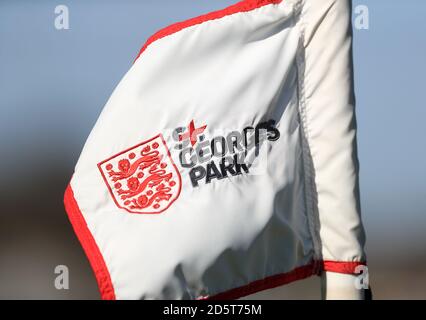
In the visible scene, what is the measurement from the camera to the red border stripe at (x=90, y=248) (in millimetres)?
1329

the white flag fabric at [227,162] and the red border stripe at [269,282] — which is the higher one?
the white flag fabric at [227,162]

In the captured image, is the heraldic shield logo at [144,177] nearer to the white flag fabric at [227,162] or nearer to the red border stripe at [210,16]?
the white flag fabric at [227,162]

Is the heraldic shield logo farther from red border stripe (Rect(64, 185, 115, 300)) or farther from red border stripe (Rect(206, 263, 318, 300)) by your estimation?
red border stripe (Rect(206, 263, 318, 300))

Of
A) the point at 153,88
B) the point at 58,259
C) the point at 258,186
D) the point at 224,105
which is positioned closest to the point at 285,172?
the point at 258,186

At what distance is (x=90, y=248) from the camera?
1351 mm

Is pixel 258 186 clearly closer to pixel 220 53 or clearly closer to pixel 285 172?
pixel 285 172

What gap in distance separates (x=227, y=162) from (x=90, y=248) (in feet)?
0.93

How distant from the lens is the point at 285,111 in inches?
57.9

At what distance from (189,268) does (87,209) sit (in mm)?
205

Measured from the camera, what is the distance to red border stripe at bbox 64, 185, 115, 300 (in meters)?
1.33

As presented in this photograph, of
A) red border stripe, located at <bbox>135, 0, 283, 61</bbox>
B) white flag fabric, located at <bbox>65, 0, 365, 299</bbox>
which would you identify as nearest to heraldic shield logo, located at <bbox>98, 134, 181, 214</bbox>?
white flag fabric, located at <bbox>65, 0, 365, 299</bbox>

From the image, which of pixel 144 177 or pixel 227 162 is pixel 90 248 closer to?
pixel 144 177

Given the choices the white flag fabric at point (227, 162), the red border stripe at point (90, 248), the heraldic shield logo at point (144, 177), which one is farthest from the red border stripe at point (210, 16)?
the red border stripe at point (90, 248)

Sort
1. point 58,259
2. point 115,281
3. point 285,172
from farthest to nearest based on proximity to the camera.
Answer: point 58,259
point 285,172
point 115,281
